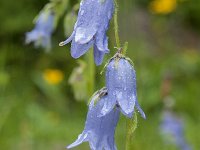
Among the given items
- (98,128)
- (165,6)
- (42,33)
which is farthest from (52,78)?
(98,128)

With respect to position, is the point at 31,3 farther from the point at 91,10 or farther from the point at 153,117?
the point at 91,10

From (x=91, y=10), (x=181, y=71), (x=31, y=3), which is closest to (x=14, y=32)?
(x=31, y=3)

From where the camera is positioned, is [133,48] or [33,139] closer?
[33,139]

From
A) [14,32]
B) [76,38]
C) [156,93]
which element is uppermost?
[14,32]

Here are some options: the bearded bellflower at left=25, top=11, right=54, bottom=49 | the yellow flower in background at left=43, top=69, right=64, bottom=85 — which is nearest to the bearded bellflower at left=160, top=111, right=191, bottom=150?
the bearded bellflower at left=25, top=11, right=54, bottom=49

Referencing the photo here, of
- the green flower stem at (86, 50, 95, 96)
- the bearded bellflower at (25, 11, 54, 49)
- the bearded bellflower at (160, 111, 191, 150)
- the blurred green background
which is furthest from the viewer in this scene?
the blurred green background

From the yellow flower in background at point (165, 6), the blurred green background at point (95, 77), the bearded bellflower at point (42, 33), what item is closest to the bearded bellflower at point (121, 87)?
the bearded bellflower at point (42, 33)

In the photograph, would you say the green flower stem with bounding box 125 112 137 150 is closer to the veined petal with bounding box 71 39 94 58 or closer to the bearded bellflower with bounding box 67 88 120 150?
the bearded bellflower with bounding box 67 88 120 150
